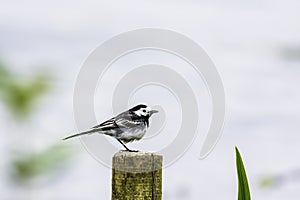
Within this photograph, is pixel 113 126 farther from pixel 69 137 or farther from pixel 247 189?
pixel 247 189

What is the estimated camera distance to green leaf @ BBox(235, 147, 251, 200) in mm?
3785

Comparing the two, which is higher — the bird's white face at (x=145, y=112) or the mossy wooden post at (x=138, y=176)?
the bird's white face at (x=145, y=112)

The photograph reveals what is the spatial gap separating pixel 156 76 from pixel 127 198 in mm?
838

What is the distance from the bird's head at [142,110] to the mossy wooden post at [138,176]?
1.13 meters

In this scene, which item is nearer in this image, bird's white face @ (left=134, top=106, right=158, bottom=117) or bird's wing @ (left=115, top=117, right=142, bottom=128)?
bird's wing @ (left=115, top=117, right=142, bottom=128)

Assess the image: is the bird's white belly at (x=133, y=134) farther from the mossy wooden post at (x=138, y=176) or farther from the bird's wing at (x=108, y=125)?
the mossy wooden post at (x=138, y=176)

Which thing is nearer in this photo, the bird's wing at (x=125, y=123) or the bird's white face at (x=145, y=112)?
the bird's wing at (x=125, y=123)

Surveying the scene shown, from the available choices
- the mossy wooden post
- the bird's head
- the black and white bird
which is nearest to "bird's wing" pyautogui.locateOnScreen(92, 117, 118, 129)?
the black and white bird

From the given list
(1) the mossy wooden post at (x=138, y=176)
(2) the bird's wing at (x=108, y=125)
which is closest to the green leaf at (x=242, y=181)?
(1) the mossy wooden post at (x=138, y=176)

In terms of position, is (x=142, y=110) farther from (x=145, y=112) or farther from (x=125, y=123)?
(x=125, y=123)

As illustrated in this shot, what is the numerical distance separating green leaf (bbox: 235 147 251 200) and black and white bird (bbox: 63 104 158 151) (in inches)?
35.6

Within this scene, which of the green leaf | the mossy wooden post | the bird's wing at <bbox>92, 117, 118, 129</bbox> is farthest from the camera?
the bird's wing at <bbox>92, 117, 118, 129</bbox>

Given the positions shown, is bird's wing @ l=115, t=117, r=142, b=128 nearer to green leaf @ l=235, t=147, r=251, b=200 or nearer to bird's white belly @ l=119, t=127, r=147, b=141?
bird's white belly @ l=119, t=127, r=147, b=141

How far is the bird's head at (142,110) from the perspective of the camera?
15.6 ft
